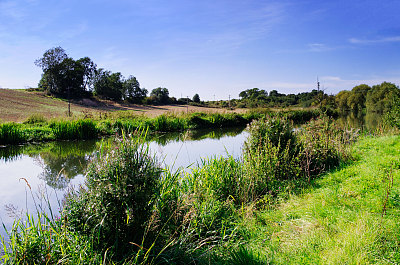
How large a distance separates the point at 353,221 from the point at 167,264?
85.5 inches

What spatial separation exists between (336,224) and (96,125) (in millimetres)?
14594

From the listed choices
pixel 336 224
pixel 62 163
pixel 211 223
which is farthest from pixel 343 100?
pixel 211 223

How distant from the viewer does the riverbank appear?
2.30m

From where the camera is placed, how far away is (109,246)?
2.39 metres

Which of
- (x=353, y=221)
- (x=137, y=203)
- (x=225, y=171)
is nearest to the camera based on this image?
(x=137, y=203)

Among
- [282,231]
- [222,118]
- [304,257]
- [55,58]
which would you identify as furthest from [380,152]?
[55,58]

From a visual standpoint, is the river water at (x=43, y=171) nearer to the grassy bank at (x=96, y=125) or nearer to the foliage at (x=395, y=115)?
the grassy bank at (x=96, y=125)

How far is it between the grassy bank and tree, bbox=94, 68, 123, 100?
1208 inches

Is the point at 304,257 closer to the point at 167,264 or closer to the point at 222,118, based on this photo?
the point at 167,264

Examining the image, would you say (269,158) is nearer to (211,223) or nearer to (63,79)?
(211,223)

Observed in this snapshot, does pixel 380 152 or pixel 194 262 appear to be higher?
Answer: pixel 380 152

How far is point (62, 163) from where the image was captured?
8148 millimetres

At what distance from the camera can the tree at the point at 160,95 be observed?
5081 centimetres

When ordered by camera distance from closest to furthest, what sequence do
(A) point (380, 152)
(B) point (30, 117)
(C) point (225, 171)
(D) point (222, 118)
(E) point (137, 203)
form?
(E) point (137, 203), (C) point (225, 171), (A) point (380, 152), (B) point (30, 117), (D) point (222, 118)
